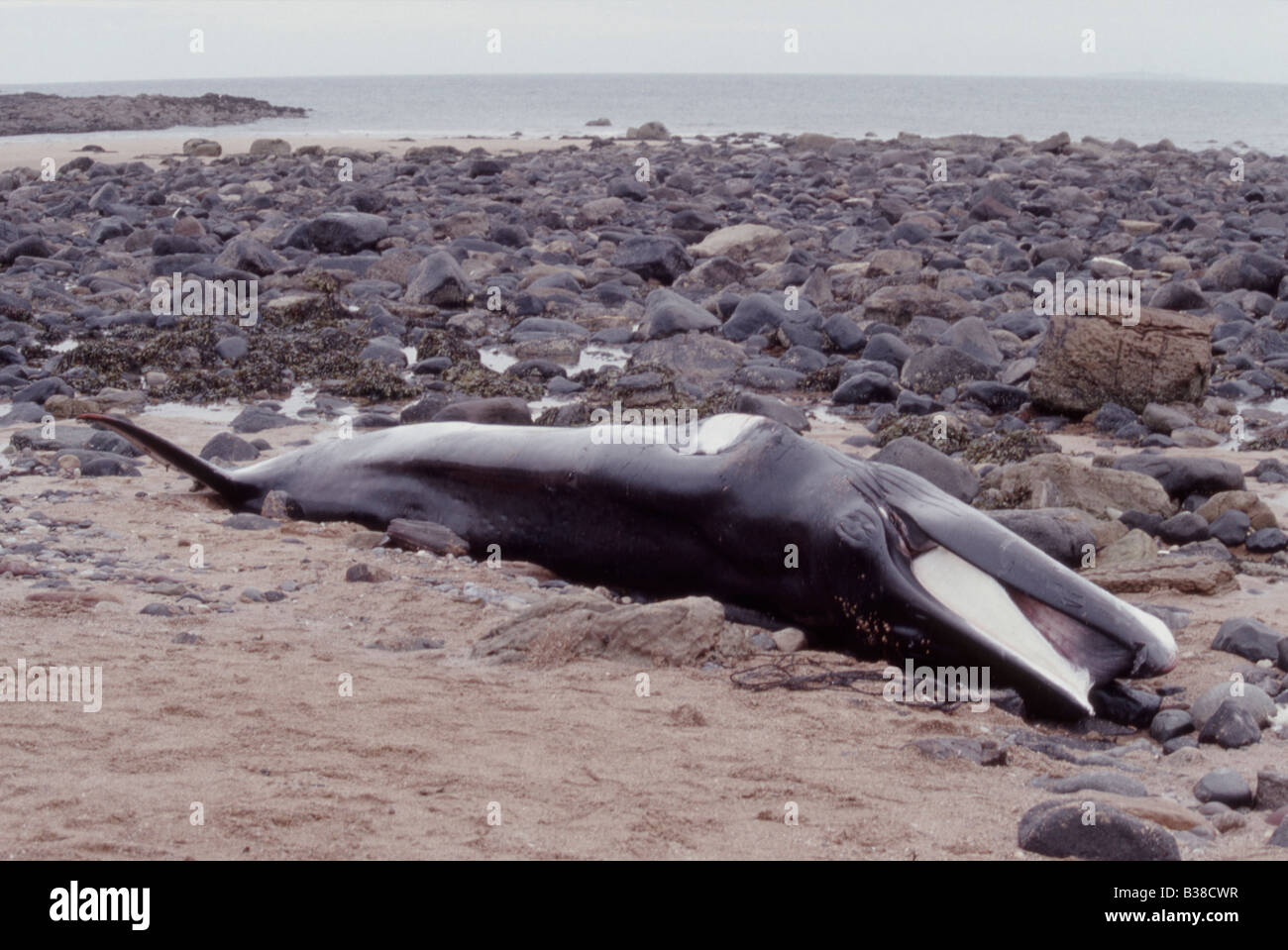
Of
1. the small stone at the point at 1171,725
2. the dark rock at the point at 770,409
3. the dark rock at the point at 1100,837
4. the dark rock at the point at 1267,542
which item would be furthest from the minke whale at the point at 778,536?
the dark rock at the point at 770,409

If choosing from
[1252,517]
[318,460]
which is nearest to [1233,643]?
[1252,517]

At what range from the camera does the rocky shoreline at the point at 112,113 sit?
169 ft

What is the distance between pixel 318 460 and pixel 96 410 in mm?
3257

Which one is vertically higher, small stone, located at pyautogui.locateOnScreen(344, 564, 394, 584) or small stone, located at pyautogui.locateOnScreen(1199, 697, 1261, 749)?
small stone, located at pyautogui.locateOnScreen(344, 564, 394, 584)

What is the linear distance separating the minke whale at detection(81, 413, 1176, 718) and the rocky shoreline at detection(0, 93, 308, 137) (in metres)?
49.3

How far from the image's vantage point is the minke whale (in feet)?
15.3

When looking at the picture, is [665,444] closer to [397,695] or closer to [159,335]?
[397,695]

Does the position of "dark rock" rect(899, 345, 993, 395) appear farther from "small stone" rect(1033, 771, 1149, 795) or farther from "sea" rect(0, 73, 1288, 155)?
"sea" rect(0, 73, 1288, 155)

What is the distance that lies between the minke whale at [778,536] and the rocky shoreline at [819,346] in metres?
0.25

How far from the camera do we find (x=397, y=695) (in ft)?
15.1

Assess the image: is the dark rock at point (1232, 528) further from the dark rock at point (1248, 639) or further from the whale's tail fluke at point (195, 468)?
the whale's tail fluke at point (195, 468)

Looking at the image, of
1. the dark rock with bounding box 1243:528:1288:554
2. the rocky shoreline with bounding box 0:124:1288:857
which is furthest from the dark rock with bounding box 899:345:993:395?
the dark rock with bounding box 1243:528:1288:554

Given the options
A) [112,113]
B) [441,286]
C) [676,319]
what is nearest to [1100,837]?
[676,319]

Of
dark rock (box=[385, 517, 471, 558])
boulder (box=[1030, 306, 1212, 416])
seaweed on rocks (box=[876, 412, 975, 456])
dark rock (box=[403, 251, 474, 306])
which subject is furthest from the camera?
dark rock (box=[403, 251, 474, 306])
